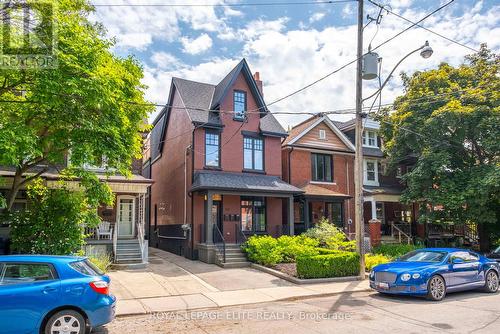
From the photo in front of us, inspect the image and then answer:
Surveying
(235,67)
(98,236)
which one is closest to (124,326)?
(98,236)

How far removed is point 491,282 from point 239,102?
14823 millimetres

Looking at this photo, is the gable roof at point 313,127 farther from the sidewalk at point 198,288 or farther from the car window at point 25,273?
the car window at point 25,273

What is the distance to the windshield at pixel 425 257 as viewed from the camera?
12.4 m

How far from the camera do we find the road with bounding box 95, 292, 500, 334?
804 cm

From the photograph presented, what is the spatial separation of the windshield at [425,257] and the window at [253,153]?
432 inches

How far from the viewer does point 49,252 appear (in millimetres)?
12492

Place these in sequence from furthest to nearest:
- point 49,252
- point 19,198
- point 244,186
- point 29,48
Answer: point 244,186 < point 19,198 < point 49,252 < point 29,48

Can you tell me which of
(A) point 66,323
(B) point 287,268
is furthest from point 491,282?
(A) point 66,323

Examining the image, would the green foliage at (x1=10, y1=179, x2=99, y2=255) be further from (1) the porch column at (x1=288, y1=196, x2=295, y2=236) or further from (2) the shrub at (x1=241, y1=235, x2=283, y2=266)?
(1) the porch column at (x1=288, y1=196, x2=295, y2=236)

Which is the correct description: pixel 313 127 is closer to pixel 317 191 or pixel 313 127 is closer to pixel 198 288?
pixel 317 191

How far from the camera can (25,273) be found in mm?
6879

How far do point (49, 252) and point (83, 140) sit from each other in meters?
4.30

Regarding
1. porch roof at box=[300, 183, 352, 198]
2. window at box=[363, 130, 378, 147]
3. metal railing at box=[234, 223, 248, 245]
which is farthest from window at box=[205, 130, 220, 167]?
window at box=[363, 130, 378, 147]

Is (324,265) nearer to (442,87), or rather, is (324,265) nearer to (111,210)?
(111,210)
